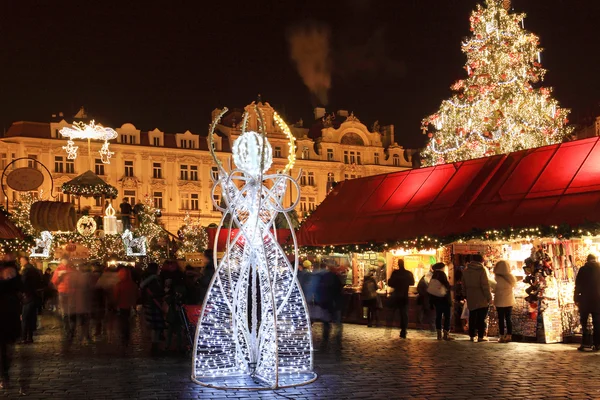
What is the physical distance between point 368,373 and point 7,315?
14.8 ft

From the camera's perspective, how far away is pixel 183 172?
5662cm

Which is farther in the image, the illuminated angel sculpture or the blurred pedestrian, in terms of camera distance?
the blurred pedestrian

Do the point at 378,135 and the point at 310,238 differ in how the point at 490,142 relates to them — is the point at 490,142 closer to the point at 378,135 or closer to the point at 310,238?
the point at 310,238

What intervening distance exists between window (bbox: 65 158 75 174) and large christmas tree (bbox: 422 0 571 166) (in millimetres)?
34881

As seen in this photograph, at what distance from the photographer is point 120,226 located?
84.7 ft

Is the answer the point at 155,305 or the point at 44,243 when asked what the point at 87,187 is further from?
the point at 155,305

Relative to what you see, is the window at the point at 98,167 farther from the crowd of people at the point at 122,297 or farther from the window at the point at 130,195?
the crowd of people at the point at 122,297

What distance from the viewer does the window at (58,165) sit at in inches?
2035

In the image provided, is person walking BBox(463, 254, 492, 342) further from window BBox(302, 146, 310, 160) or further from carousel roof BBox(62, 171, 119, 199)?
window BBox(302, 146, 310, 160)

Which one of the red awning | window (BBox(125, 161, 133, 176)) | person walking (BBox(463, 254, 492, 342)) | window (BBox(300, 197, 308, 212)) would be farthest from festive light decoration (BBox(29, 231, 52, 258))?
window (BBox(300, 197, 308, 212))

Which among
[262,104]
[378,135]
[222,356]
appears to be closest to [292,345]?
[222,356]

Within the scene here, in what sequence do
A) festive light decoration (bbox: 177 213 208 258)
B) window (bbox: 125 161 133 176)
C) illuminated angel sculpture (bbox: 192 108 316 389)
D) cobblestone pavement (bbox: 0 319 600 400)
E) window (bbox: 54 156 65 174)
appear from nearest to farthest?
1. cobblestone pavement (bbox: 0 319 600 400)
2. illuminated angel sculpture (bbox: 192 108 316 389)
3. festive light decoration (bbox: 177 213 208 258)
4. window (bbox: 54 156 65 174)
5. window (bbox: 125 161 133 176)

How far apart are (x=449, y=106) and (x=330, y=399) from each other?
61.7 feet

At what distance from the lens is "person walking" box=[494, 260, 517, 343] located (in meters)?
12.8
